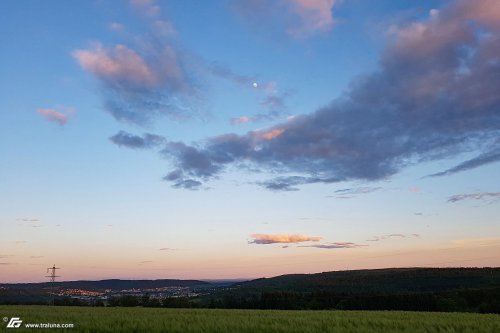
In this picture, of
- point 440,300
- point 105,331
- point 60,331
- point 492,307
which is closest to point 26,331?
point 60,331

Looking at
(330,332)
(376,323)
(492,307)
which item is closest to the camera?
(330,332)

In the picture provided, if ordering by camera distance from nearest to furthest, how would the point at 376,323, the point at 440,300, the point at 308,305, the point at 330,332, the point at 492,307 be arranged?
the point at 330,332
the point at 376,323
the point at 492,307
the point at 440,300
the point at 308,305

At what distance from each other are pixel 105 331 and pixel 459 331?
49.7 feet

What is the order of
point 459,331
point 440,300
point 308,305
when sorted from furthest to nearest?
point 308,305, point 440,300, point 459,331

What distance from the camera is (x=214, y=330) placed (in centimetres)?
1719

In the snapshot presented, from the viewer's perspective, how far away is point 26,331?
56.2ft

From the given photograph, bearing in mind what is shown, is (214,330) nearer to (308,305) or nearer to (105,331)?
(105,331)

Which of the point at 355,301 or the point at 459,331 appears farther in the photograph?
the point at 355,301

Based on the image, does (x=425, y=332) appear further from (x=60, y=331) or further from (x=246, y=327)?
(x=60, y=331)

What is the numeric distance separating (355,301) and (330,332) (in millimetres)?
100092

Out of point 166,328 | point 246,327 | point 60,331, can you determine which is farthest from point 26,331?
point 246,327

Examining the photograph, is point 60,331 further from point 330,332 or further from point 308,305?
point 308,305

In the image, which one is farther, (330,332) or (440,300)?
(440,300)

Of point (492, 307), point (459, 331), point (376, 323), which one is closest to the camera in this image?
point (459, 331)
